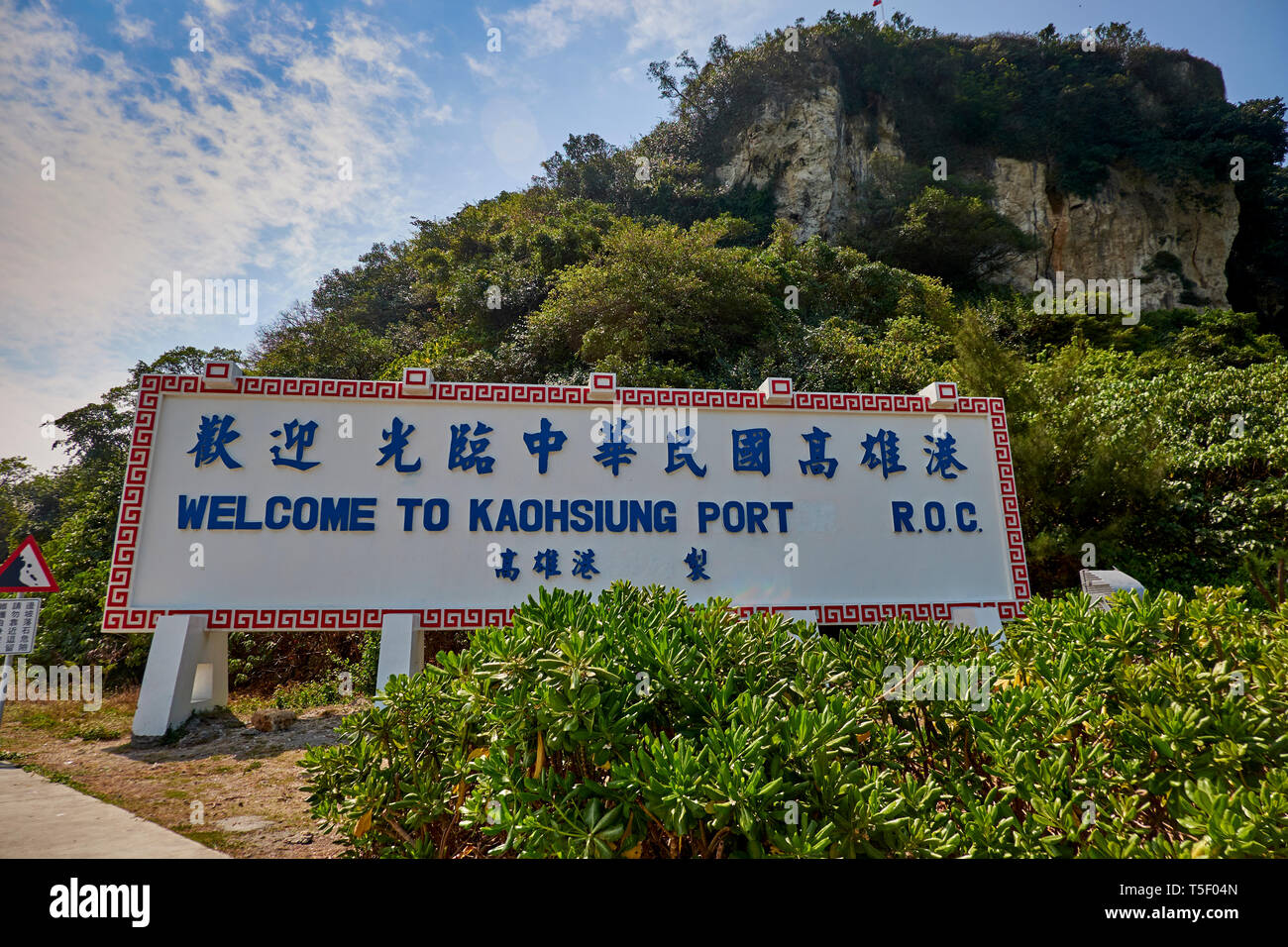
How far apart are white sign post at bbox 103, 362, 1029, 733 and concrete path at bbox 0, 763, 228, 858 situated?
1.83 m

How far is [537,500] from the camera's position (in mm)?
6867

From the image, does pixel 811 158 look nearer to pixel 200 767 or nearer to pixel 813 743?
pixel 200 767

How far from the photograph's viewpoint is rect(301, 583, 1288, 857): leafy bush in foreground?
58.6 inches

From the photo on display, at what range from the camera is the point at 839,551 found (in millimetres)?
7129

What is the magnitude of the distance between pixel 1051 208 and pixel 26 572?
29.5 meters

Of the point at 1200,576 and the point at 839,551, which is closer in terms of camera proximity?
the point at 839,551

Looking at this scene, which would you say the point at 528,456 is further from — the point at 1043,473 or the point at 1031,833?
the point at 1043,473

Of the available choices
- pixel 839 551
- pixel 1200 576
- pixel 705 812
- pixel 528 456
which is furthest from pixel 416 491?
pixel 1200 576

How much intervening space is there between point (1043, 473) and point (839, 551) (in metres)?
3.78

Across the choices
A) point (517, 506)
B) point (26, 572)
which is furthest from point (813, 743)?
point (26, 572)

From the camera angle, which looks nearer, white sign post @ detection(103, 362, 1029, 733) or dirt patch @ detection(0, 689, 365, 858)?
dirt patch @ detection(0, 689, 365, 858)

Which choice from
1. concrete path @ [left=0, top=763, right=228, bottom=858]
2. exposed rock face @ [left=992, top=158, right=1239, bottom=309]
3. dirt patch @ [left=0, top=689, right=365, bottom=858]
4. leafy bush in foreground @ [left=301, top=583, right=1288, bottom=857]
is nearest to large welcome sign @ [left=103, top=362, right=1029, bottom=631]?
dirt patch @ [left=0, top=689, right=365, bottom=858]

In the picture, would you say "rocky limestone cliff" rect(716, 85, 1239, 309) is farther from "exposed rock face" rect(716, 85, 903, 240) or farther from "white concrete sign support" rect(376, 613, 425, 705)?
"white concrete sign support" rect(376, 613, 425, 705)

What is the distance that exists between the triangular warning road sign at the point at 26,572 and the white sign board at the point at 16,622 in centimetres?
13
